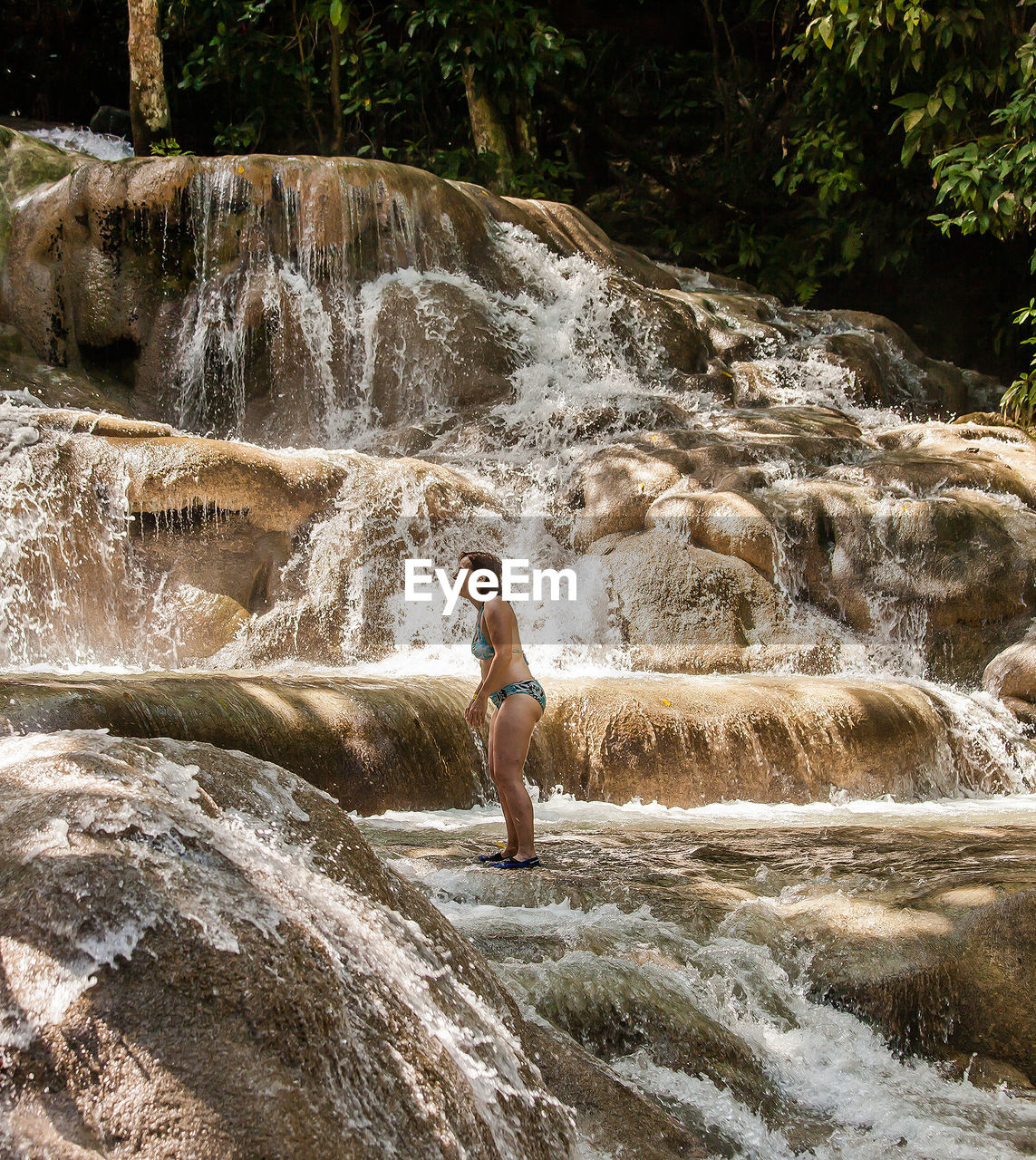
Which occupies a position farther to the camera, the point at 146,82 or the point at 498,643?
the point at 146,82

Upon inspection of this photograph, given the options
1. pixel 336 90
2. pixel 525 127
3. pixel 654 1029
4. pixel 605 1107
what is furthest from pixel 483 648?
pixel 336 90

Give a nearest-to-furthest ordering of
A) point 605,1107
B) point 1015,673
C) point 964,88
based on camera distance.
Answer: point 605,1107 → point 1015,673 → point 964,88

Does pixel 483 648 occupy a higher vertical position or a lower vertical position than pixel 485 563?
lower

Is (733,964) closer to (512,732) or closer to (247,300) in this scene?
(512,732)

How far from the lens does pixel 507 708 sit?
4.81 metres

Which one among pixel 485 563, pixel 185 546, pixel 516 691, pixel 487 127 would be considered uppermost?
pixel 487 127

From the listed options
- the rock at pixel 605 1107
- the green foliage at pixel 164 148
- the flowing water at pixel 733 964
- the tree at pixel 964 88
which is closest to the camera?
the rock at pixel 605 1107

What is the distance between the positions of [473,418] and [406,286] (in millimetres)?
1852

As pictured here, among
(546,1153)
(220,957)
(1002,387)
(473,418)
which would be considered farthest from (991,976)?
(1002,387)

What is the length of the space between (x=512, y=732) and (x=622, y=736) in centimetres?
235

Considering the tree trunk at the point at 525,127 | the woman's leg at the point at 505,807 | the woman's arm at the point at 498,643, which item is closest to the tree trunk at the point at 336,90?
the tree trunk at the point at 525,127

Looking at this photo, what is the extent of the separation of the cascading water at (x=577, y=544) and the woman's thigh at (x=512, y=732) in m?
0.46

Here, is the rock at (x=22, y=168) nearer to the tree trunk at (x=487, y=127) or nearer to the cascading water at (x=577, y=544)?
the cascading water at (x=577, y=544)

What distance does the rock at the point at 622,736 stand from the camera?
19.7 ft
